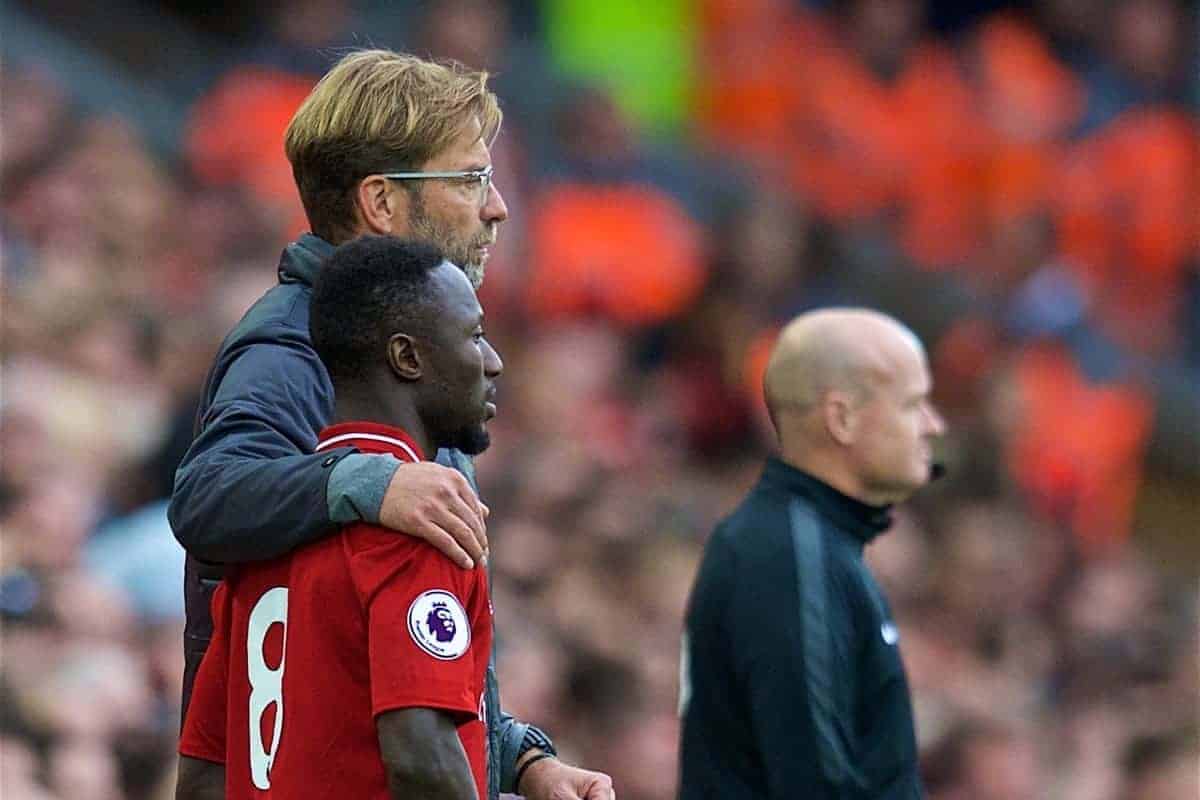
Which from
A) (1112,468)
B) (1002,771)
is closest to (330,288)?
(1002,771)

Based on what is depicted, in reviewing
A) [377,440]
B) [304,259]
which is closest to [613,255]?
[304,259]

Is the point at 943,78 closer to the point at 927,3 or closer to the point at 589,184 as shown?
the point at 927,3

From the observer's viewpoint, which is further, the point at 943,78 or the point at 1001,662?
the point at 943,78

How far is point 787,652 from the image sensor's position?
323 centimetres

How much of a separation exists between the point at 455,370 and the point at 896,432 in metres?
1.61

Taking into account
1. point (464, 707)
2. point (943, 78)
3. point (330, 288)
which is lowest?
point (464, 707)

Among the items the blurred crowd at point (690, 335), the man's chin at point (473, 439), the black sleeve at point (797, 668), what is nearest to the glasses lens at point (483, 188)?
the man's chin at point (473, 439)

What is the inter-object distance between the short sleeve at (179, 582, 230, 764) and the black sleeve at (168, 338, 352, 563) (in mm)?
78

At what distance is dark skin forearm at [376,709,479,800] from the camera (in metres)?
1.93

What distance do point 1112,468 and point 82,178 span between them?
4.77 metres

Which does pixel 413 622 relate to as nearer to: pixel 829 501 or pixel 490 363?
pixel 490 363

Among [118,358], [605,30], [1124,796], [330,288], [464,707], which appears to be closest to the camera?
[464,707]

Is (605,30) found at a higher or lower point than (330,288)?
higher

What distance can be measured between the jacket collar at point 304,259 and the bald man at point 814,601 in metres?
1.14
